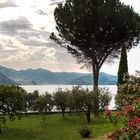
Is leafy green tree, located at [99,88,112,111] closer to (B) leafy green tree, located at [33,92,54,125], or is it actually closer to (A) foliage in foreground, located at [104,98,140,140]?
(B) leafy green tree, located at [33,92,54,125]

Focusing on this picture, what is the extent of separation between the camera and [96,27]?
57.3 metres

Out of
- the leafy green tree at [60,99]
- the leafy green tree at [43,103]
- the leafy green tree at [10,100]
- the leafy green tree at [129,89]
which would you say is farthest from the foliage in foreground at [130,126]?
the leafy green tree at [60,99]

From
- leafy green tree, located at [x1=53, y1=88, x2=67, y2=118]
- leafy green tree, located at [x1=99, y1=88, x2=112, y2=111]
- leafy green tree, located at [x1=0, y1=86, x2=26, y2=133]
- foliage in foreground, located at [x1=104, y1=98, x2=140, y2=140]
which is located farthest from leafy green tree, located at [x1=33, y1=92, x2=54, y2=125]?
foliage in foreground, located at [x1=104, y1=98, x2=140, y2=140]

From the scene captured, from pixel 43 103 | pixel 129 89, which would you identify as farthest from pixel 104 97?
pixel 129 89

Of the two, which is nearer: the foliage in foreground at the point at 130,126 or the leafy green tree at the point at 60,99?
the foliage in foreground at the point at 130,126

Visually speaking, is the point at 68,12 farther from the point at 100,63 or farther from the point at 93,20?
the point at 100,63

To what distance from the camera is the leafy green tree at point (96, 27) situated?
56719 mm

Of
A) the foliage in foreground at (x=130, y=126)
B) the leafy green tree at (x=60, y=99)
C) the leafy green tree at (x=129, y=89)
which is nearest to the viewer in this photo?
the foliage in foreground at (x=130, y=126)

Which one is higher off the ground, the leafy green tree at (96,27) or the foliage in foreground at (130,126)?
the leafy green tree at (96,27)

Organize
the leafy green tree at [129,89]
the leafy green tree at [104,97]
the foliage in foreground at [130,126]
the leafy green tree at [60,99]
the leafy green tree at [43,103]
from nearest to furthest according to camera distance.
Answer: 1. the foliage in foreground at [130,126]
2. the leafy green tree at [129,89]
3. the leafy green tree at [104,97]
4. the leafy green tree at [43,103]
5. the leafy green tree at [60,99]

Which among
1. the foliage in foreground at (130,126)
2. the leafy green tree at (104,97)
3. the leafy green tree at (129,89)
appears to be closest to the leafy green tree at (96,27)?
the leafy green tree at (104,97)

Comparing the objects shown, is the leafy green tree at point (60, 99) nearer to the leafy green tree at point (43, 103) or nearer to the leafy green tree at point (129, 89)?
the leafy green tree at point (43, 103)

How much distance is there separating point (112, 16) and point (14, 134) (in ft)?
84.1

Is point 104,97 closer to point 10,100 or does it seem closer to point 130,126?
point 10,100
